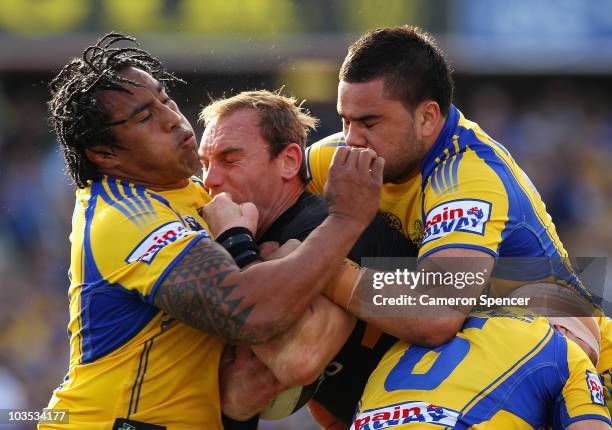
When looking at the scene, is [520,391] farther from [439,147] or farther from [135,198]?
[135,198]

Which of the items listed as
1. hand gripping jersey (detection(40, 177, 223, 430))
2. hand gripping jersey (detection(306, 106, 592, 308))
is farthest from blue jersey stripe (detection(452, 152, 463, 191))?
hand gripping jersey (detection(40, 177, 223, 430))

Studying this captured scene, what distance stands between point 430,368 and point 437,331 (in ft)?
0.53

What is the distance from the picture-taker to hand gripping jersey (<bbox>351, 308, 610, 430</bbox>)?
4.24m

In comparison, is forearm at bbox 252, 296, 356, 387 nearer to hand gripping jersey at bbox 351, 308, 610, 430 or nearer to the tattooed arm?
the tattooed arm

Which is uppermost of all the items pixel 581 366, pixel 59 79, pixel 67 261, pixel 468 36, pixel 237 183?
pixel 468 36

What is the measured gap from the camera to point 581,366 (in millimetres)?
4340

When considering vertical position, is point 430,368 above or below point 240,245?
below

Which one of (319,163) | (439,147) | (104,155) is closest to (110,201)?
(104,155)

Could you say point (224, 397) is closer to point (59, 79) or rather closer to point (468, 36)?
point (59, 79)

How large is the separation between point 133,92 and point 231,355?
1.24 m

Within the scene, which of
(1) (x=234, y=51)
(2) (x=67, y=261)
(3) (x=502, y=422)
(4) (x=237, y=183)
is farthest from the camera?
(1) (x=234, y=51)

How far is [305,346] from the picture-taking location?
13.7 ft

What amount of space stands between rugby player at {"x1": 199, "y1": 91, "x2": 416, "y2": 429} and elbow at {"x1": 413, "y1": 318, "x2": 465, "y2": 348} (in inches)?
11.9

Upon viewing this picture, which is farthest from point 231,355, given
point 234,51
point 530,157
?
point 530,157
